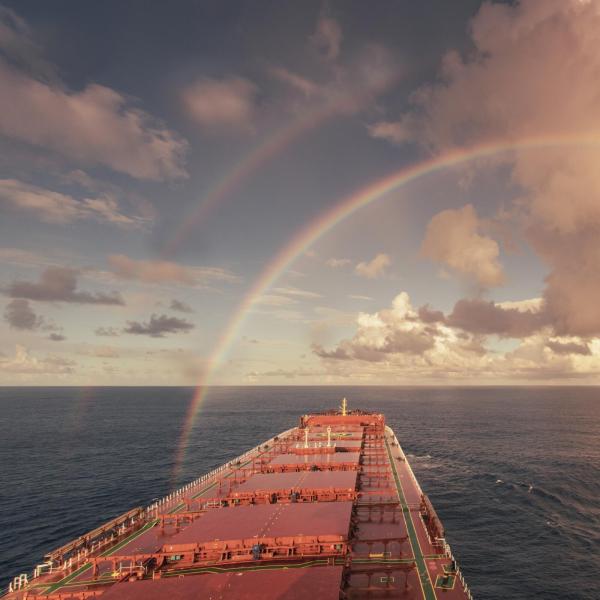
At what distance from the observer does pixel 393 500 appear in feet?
164

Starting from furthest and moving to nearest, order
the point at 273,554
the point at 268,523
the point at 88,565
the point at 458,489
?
the point at 458,489
the point at 268,523
the point at 88,565
the point at 273,554

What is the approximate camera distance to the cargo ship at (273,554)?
26.5 metres

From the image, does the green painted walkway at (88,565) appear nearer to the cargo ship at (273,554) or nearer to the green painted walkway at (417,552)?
the cargo ship at (273,554)

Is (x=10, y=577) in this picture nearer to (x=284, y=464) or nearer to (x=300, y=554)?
(x=284, y=464)

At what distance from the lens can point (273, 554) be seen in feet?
110

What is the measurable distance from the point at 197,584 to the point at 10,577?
40152 mm

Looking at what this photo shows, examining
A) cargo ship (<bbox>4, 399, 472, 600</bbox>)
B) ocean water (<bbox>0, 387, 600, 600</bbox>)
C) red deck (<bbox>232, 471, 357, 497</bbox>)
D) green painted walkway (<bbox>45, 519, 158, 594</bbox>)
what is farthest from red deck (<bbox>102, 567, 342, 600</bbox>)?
ocean water (<bbox>0, 387, 600, 600</bbox>)

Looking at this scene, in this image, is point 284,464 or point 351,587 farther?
point 284,464

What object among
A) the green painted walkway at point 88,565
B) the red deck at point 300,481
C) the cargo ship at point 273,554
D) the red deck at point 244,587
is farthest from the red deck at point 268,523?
the red deck at point 300,481

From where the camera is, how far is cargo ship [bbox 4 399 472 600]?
26531 mm

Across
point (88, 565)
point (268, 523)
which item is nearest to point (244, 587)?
point (268, 523)

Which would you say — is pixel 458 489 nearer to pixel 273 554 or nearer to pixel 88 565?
pixel 273 554

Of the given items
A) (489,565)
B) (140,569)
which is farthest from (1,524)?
(489,565)

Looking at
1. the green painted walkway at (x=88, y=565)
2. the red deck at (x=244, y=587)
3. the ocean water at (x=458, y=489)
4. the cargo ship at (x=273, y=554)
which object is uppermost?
the red deck at (x=244, y=587)
